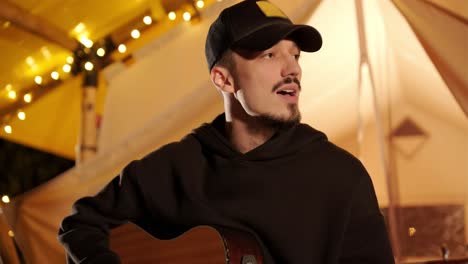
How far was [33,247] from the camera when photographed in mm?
1805

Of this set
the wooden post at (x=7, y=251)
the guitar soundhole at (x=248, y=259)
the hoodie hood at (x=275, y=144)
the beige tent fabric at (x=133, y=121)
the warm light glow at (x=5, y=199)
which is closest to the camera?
the guitar soundhole at (x=248, y=259)

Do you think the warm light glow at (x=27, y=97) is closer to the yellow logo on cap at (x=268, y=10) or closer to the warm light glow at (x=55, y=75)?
the warm light glow at (x=55, y=75)

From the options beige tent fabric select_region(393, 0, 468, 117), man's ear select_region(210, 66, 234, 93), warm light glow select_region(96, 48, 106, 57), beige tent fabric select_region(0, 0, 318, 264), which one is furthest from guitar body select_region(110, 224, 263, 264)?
warm light glow select_region(96, 48, 106, 57)

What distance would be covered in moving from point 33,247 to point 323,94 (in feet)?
3.16

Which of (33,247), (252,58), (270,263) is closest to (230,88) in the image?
(252,58)

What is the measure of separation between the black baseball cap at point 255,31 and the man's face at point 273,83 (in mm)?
24

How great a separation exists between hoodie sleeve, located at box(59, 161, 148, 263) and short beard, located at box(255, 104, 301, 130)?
9.7 inches

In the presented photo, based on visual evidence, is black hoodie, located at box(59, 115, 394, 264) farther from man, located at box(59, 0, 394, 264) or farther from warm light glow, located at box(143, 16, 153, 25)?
warm light glow, located at box(143, 16, 153, 25)

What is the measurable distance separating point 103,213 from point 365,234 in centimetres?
43

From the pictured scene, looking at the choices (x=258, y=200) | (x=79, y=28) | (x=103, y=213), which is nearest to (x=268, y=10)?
(x=258, y=200)

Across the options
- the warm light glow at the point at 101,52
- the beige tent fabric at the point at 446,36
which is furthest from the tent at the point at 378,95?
the warm light glow at the point at 101,52

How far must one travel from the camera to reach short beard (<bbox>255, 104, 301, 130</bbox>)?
942 millimetres

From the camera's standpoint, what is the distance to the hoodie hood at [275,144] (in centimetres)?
96

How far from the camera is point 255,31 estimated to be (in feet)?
3.08
